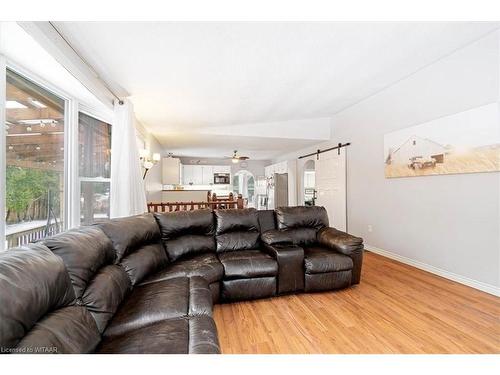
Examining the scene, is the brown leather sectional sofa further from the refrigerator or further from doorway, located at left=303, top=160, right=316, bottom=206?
the refrigerator

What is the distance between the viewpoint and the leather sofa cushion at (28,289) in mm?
829

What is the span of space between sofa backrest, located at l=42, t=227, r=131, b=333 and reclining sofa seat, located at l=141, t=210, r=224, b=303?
54 cm

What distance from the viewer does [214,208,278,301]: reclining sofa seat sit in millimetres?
2414

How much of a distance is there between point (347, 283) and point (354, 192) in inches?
98.7

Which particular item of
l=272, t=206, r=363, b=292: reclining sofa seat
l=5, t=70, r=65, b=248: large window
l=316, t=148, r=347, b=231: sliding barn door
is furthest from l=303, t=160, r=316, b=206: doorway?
l=5, t=70, r=65, b=248: large window

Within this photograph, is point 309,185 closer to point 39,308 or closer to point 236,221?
point 236,221

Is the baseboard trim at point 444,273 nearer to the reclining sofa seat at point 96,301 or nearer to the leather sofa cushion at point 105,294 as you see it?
the reclining sofa seat at point 96,301

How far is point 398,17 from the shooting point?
1.34 meters

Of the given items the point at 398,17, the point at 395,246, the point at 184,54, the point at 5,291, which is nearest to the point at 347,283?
the point at 395,246

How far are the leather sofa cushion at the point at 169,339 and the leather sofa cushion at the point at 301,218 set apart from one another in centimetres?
196

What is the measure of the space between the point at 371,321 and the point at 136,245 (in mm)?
2198

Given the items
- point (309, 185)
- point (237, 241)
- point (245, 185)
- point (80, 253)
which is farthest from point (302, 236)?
point (245, 185)

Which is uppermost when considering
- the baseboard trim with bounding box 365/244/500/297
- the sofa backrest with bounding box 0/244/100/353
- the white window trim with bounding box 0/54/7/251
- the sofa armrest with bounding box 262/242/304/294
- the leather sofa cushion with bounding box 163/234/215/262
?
the white window trim with bounding box 0/54/7/251

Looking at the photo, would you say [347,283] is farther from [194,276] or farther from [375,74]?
[375,74]
